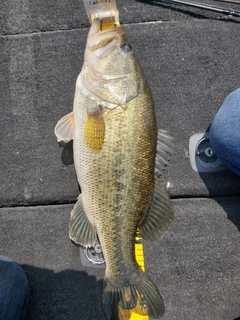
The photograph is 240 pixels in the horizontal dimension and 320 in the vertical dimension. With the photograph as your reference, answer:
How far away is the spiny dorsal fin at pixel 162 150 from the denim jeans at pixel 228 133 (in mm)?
347

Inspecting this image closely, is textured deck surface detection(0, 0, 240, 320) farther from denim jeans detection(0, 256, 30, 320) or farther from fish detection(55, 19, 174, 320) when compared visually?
fish detection(55, 19, 174, 320)

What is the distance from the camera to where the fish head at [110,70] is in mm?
1439

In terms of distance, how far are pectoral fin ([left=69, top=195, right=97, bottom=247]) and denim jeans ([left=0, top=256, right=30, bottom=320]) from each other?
413 millimetres

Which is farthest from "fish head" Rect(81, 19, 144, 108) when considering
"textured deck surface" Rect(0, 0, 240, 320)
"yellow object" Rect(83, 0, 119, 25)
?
"textured deck surface" Rect(0, 0, 240, 320)

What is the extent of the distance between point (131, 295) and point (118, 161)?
679mm

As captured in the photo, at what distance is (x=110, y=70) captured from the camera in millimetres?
1455

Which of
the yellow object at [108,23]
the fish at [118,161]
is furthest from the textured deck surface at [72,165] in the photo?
the fish at [118,161]

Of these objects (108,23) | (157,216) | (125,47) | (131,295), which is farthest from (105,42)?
(131,295)

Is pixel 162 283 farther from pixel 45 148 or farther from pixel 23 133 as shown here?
pixel 23 133

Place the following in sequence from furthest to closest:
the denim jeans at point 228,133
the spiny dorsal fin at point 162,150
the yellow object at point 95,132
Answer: the denim jeans at point 228,133 → the spiny dorsal fin at point 162,150 → the yellow object at point 95,132

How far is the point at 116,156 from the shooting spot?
144cm

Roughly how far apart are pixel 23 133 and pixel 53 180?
12.9 inches

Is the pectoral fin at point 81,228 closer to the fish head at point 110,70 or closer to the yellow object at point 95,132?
the yellow object at point 95,132

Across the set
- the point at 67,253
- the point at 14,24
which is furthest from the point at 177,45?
the point at 67,253
